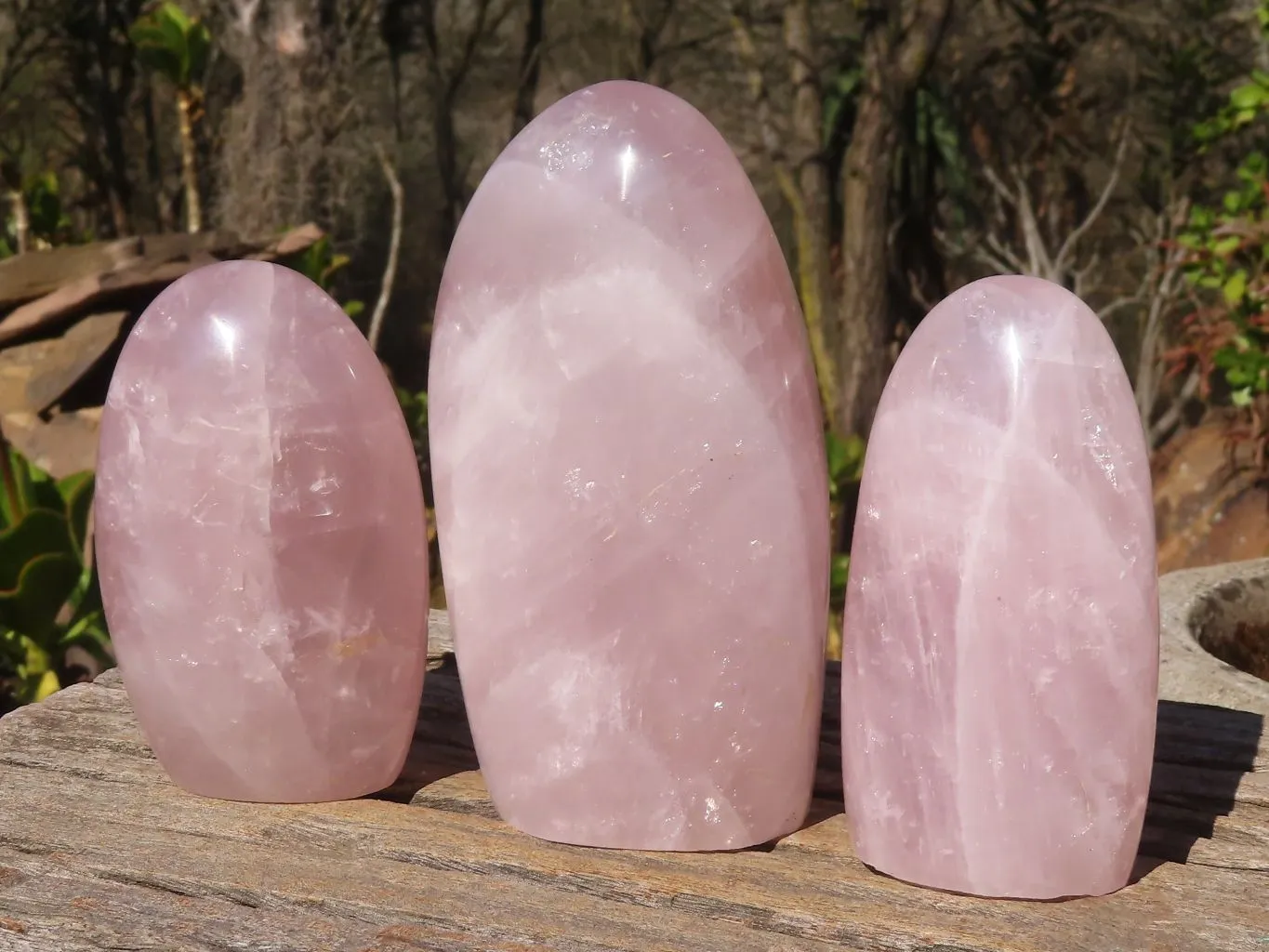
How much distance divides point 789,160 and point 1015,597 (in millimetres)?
2686

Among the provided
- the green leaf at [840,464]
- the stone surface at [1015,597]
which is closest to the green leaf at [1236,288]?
the green leaf at [840,464]

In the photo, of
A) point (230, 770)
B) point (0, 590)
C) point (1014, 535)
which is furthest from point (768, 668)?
point (0, 590)

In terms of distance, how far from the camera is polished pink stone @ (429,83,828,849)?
865mm

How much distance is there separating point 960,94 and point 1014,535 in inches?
128

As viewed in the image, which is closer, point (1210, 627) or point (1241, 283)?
point (1210, 627)

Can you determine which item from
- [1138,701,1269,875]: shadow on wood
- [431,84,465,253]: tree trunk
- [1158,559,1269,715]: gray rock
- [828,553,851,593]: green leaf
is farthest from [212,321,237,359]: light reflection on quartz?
[431,84,465,253]: tree trunk

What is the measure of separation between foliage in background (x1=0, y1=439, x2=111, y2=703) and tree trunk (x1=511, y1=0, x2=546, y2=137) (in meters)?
2.75

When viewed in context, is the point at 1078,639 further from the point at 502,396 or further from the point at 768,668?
the point at 502,396

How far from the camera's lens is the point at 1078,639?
79 centimetres

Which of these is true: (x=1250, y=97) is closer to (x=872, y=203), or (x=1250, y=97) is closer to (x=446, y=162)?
(x=872, y=203)

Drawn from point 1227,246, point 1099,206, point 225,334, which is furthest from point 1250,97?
point 225,334

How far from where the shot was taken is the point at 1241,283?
2.28 m

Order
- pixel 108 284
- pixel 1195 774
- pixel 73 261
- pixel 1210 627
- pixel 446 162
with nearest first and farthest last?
pixel 1195 774, pixel 1210 627, pixel 108 284, pixel 73 261, pixel 446 162

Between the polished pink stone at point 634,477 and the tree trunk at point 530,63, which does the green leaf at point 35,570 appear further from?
the tree trunk at point 530,63
